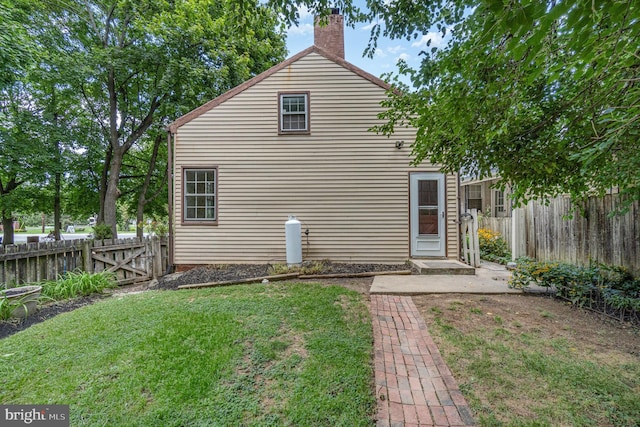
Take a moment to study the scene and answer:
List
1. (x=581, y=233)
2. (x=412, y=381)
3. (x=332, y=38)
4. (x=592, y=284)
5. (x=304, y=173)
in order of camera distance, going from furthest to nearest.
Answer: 1. (x=332, y=38)
2. (x=304, y=173)
3. (x=581, y=233)
4. (x=592, y=284)
5. (x=412, y=381)

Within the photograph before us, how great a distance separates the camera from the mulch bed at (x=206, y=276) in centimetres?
432

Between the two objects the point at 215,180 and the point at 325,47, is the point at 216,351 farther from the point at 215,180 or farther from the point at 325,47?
the point at 325,47

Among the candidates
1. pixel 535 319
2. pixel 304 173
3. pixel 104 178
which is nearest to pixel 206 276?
pixel 304 173

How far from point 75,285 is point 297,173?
522 centimetres

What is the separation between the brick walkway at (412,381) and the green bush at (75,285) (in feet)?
18.7

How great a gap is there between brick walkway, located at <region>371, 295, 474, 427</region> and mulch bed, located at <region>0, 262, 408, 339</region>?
9.77 ft

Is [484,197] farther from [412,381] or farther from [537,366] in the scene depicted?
[412,381]

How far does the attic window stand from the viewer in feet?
23.4

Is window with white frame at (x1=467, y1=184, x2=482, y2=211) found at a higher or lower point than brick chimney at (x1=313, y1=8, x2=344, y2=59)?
lower

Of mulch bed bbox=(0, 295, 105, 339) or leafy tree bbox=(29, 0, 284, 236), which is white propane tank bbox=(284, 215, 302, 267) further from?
leafy tree bbox=(29, 0, 284, 236)

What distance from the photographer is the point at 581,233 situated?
495cm

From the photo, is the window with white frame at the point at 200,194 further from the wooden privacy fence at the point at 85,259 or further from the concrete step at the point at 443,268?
the concrete step at the point at 443,268

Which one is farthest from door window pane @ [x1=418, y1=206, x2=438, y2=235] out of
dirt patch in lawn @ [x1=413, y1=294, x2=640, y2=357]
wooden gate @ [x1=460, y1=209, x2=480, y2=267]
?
dirt patch in lawn @ [x1=413, y1=294, x2=640, y2=357]

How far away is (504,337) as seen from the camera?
2941 millimetres
